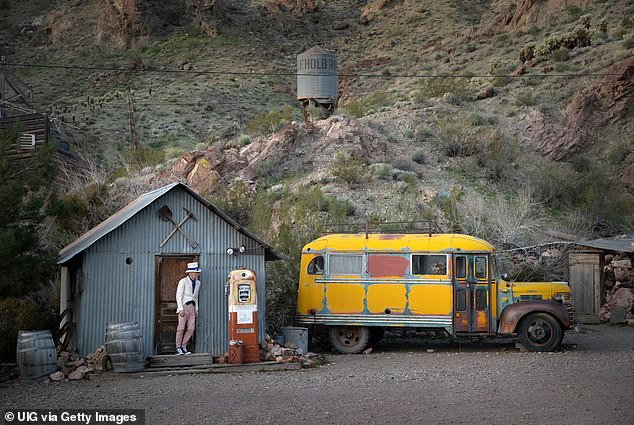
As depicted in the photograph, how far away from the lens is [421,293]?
18625 millimetres

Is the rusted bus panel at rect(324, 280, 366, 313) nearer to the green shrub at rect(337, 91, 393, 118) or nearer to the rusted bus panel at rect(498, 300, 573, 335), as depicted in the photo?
the rusted bus panel at rect(498, 300, 573, 335)

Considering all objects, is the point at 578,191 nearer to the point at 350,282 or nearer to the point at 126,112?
the point at 350,282

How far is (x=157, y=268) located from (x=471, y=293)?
6.88m

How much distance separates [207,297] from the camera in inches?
682

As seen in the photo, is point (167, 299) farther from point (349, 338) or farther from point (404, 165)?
point (404, 165)

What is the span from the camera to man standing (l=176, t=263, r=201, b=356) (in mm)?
16500

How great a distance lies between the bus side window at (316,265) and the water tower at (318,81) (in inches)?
1068

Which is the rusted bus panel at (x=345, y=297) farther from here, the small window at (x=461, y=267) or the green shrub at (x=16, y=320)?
the green shrub at (x=16, y=320)

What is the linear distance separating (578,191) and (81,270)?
24.9m

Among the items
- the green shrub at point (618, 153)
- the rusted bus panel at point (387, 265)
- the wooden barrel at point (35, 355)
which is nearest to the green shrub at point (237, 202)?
the rusted bus panel at point (387, 265)

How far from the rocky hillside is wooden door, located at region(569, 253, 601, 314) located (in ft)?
7.33

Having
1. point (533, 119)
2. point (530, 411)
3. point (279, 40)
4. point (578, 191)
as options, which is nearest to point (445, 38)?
point (279, 40)

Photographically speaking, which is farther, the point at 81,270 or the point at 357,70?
the point at 357,70

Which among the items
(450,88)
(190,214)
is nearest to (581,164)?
(450,88)
